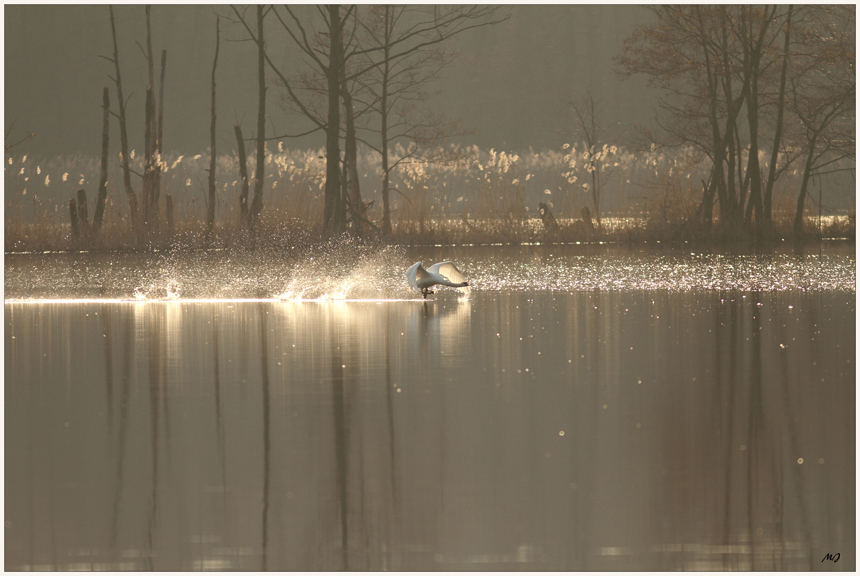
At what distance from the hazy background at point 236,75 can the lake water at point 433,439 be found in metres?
54.0

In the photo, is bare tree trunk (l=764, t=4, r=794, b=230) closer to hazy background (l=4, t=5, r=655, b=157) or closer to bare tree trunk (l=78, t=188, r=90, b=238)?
bare tree trunk (l=78, t=188, r=90, b=238)

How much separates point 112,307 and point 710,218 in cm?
1425

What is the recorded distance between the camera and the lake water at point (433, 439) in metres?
3.39

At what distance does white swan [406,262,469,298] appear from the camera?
34.1ft

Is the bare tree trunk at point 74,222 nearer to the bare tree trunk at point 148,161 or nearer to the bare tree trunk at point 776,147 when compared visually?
the bare tree trunk at point 148,161

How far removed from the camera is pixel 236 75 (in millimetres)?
68438

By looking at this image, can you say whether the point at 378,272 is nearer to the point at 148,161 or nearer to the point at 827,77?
the point at 148,161

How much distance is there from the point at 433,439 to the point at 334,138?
681 inches

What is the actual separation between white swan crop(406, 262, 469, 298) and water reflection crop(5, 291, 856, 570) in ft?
8.01

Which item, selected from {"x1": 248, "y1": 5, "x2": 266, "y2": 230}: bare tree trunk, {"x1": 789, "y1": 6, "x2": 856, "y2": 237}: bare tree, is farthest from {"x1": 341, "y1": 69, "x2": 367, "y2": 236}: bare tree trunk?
{"x1": 789, "y1": 6, "x2": 856, "y2": 237}: bare tree

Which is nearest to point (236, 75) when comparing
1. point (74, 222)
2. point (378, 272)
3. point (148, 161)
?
point (148, 161)

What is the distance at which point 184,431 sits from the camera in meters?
4.78

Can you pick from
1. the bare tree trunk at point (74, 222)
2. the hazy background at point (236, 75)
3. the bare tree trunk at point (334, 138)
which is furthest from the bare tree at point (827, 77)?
the hazy background at point (236, 75)

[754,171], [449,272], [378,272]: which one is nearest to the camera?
[449,272]
